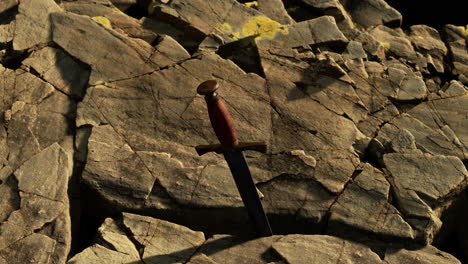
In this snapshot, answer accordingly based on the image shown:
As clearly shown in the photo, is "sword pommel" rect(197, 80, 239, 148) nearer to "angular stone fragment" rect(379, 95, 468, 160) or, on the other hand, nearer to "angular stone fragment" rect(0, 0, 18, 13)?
"angular stone fragment" rect(379, 95, 468, 160)

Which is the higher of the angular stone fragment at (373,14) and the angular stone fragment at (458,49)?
the angular stone fragment at (373,14)

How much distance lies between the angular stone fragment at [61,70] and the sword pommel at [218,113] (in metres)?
3.20

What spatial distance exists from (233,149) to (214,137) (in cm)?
190

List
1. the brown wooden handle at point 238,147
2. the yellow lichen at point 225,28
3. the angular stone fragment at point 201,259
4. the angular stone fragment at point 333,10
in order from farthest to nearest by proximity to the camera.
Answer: the angular stone fragment at point 333,10
the yellow lichen at point 225,28
the angular stone fragment at point 201,259
the brown wooden handle at point 238,147

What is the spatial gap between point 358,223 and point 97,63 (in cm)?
467

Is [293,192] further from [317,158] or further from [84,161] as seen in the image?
[84,161]

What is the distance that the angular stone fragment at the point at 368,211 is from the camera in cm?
733

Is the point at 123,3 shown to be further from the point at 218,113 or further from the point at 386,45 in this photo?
the point at 218,113

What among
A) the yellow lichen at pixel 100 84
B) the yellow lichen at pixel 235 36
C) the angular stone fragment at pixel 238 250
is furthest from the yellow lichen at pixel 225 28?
the angular stone fragment at pixel 238 250

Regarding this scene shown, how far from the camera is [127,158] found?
7.84 meters

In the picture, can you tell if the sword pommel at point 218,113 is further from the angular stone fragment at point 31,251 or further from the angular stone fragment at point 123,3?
the angular stone fragment at point 123,3

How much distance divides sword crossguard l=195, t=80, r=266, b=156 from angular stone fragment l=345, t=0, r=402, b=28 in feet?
17.9

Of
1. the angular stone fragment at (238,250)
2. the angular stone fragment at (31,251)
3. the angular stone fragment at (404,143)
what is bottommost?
the angular stone fragment at (31,251)

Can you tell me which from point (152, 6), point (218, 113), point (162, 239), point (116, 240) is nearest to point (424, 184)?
point (218, 113)
